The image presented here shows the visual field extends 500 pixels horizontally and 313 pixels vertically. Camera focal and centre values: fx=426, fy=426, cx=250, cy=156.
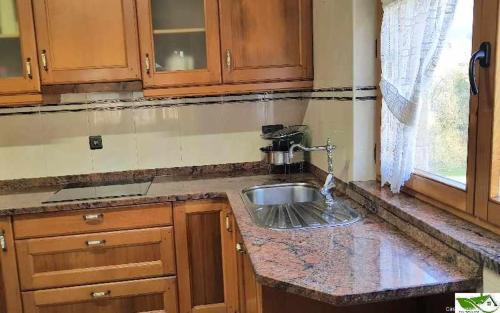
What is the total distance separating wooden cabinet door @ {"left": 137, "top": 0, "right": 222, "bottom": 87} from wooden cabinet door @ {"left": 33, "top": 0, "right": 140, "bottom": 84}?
0.33 ft

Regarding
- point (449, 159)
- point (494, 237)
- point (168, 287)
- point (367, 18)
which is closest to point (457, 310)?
point (494, 237)

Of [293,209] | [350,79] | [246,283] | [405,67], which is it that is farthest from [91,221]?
[405,67]

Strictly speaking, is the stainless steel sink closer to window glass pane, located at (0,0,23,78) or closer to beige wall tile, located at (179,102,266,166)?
beige wall tile, located at (179,102,266,166)

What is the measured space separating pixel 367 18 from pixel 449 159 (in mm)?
712

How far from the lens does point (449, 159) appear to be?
141 cm

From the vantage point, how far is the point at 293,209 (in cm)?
181

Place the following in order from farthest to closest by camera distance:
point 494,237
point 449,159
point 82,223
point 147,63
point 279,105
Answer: point 279,105, point 147,63, point 82,223, point 449,159, point 494,237

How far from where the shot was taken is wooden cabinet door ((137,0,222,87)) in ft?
7.25

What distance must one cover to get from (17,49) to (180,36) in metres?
0.82

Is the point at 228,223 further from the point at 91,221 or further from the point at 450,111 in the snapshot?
the point at 450,111

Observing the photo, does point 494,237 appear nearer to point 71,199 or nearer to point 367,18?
point 367,18

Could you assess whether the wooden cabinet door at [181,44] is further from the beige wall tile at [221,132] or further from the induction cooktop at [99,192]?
the induction cooktop at [99,192]

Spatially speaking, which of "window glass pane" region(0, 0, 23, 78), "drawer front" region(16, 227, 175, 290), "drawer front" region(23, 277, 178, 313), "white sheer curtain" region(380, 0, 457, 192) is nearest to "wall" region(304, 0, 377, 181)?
"white sheer curtain" region(380, 0, 457, 192)

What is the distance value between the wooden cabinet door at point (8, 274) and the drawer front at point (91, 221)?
0.05 m
